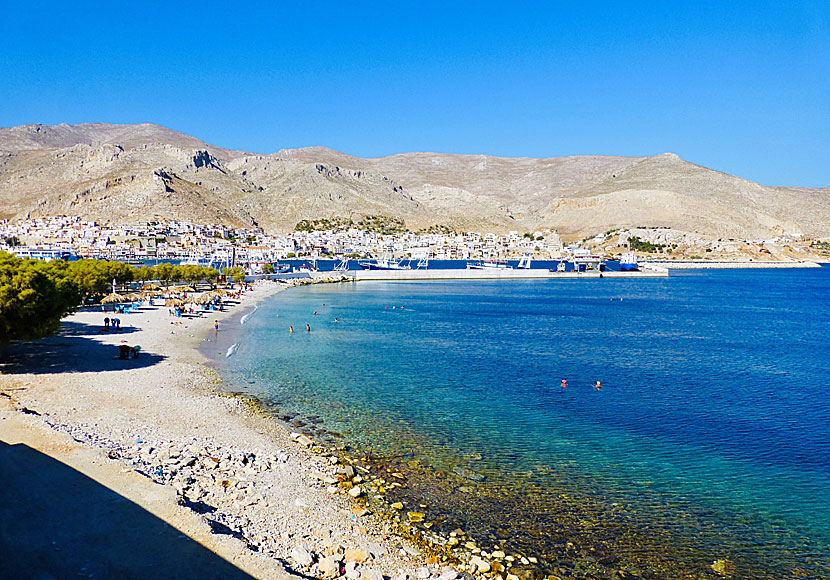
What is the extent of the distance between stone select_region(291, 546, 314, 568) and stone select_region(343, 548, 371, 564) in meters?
0.69

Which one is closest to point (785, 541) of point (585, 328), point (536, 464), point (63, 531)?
point (536, 464)

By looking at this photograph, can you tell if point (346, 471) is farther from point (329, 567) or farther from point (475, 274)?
point (475, 274)

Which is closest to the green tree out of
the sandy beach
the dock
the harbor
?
the harbor

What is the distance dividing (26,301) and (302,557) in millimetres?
20833

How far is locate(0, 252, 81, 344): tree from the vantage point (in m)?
23.5

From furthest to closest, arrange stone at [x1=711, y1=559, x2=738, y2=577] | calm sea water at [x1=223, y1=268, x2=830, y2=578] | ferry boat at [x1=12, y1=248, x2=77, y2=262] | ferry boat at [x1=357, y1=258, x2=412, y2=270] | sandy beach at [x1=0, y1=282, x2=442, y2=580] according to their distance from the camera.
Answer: ferry boat at [x1=357, y1=258, x2=412, y2=270], ferry boat at [x1=12, y1=248, x2=77, y2=262], calm sea water at [x1=223, y1=268, x2=830, y2=578], stone at [x1=711, y1=559, x2=738, y2=577], sandy beach at [x1=0, y1=282, x2=442, y2=580]

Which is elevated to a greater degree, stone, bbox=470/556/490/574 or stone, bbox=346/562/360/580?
stone, bbox=346/562/360/580

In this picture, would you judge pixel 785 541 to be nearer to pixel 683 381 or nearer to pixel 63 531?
pixel 63 531

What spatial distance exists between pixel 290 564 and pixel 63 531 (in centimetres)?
421

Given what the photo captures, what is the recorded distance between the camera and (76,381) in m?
23.3

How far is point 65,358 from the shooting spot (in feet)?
91.5

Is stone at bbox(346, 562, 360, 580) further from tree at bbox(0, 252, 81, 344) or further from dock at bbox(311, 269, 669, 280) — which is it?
dock at bbox(311, 269, 669, 280)

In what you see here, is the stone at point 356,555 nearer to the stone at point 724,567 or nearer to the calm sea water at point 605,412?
the calm sea water at point 605,412

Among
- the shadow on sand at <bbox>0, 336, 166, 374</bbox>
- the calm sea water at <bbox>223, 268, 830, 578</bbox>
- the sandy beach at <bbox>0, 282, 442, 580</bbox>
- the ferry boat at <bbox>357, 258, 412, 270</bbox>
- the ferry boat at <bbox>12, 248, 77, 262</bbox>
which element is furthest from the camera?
the ferry boat at <bbox>357, 258, 412, 270</bbox>
